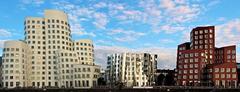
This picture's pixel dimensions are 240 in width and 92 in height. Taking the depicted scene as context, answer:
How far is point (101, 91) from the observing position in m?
155

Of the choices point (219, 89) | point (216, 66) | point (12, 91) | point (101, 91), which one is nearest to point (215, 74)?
point (216, 66)

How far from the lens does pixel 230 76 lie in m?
183

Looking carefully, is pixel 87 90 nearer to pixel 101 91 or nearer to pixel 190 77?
pixel 101 91

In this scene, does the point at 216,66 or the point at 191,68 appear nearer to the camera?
the point at 216,66

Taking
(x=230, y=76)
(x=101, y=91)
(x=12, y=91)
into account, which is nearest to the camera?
(x=101, y=91)

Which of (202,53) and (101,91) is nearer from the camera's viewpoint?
(101,91)

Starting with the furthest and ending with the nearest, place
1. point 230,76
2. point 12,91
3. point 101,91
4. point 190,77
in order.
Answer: point 190,77
point 230,76
point 12,91
point 101,91

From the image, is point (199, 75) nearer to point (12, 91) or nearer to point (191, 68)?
point (191, 68)

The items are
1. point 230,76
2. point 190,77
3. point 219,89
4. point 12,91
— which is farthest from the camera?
point 190,77

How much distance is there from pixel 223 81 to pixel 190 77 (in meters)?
18.7

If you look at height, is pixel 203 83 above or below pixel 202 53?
below

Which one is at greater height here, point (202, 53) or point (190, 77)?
point (202, 53)

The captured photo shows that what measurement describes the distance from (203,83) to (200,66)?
884 centimetres

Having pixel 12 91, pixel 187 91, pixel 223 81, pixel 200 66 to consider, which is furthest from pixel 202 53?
pixel 12 91
